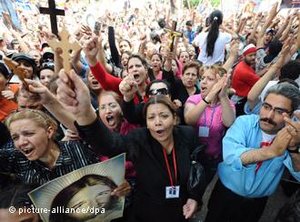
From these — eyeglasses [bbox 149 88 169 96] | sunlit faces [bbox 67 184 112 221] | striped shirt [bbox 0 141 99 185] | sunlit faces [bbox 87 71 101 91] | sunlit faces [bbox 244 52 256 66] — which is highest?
sunlit faces [bbox 244 52 256 66]

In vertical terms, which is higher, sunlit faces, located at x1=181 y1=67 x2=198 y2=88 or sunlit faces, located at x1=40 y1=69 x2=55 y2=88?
sunlit faces, located at x1=40 y1=69 x2=55 y2=88

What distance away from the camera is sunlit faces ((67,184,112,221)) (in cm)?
149

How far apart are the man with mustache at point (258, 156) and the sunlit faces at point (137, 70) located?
1396 millimetres

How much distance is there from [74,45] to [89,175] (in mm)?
679

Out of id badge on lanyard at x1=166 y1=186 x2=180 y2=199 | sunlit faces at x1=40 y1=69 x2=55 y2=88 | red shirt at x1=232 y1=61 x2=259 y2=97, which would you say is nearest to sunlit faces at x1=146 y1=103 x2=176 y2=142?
id badge on lanyard at x1=166 y1=186 x2=180 y2=199

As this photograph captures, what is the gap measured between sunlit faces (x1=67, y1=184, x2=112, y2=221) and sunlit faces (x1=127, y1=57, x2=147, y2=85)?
1652mm

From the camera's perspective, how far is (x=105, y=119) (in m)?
2.20

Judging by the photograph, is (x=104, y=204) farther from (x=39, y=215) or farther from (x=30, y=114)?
(x=30, y=114)

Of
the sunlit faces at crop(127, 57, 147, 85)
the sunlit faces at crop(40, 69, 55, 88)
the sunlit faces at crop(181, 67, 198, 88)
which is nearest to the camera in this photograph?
the sunlit faces at crop(40, 69, 55, 88)

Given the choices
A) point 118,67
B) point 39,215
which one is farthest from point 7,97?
point 118,67

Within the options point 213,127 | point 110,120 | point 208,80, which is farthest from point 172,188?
point 208,80

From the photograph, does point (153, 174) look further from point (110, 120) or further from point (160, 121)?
point (110, 120)

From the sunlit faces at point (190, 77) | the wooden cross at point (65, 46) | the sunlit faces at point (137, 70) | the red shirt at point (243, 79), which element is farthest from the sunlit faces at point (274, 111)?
the red shirt at point (243, 79)

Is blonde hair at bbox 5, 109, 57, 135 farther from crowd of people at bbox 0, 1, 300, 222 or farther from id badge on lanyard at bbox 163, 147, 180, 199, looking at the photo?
id badge on lanyard at bbox 163, 147, 180, 199
